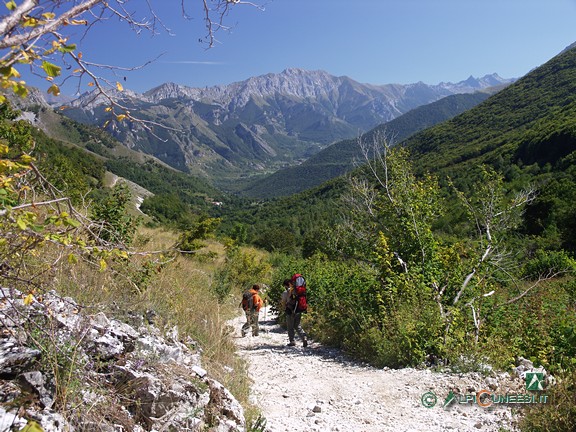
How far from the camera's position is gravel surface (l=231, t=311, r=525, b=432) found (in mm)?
4406

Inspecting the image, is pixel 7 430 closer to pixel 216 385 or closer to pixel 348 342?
pixel 216 385

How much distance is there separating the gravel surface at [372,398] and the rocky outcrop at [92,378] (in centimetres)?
124

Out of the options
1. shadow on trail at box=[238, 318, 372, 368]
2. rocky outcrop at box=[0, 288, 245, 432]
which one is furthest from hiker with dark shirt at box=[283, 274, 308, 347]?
rocky outcrop at box=[0, 288, 245, 432]

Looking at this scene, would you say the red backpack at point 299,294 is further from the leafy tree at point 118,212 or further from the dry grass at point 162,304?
the leafy tree at point 118,212

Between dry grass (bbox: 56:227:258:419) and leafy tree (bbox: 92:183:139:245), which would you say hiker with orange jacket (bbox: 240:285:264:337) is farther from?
leafy tree (bbox: 92:183:139:245)

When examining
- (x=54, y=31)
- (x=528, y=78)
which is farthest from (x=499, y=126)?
(x=54, y=31)

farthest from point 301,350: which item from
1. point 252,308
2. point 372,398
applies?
point 372,398

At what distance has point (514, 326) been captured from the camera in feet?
21.6

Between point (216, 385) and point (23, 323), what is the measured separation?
68.7 inches

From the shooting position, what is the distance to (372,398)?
A: 5.20 metres

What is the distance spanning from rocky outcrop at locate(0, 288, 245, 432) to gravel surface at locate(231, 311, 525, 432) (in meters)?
1.24

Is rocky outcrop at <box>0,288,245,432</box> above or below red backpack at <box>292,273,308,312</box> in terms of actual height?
above

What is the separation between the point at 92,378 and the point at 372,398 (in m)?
3.69

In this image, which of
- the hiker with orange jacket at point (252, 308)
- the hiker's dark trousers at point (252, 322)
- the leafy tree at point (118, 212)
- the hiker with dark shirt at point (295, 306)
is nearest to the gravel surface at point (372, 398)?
the hiker with dark shirt at point (295, 306)
